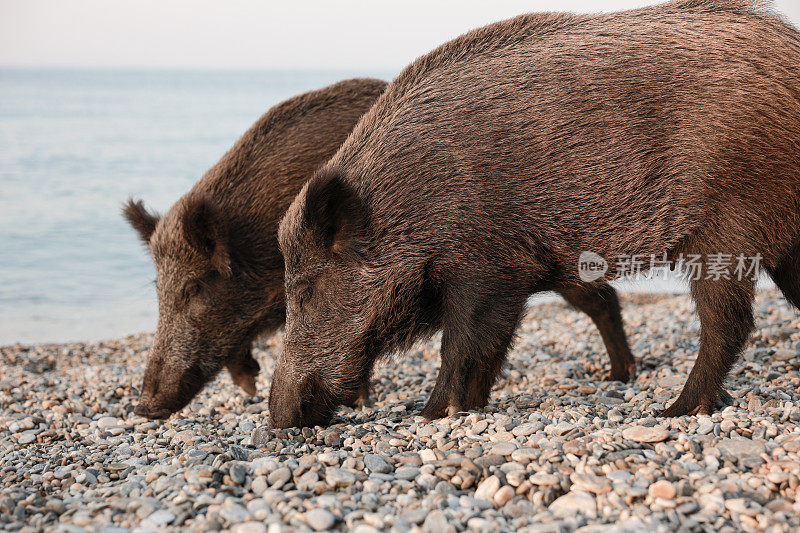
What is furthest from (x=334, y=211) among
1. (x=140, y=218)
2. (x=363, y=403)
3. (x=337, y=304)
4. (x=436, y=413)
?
(x=140, y=218)

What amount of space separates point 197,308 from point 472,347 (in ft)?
7.97

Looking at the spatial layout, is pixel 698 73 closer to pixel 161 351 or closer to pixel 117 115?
pixel 161 351

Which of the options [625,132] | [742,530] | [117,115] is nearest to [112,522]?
[742,530]

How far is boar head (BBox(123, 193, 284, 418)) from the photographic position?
20.6 feet

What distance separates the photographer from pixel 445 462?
4.09m

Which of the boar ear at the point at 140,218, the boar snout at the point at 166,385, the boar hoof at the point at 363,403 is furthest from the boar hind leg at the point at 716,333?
the boar ear at the point at 140,218

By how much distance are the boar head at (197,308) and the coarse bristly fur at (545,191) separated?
3.78 ft

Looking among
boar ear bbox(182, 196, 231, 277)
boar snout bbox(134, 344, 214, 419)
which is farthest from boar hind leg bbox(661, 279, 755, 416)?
boar snout bbox(134, 344, 214, 419)

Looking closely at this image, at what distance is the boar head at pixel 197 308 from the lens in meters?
6.27

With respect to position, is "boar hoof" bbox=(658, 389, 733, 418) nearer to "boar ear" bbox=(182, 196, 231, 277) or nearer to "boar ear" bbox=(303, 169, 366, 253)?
"boar ear" bbox=(303, 169, 366, 253)

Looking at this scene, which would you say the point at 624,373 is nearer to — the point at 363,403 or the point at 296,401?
the point at 363,403

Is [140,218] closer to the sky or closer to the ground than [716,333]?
closer to the ground

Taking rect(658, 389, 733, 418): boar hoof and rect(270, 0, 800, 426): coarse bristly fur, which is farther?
rect(658, 389, 733, 418): boar hoof

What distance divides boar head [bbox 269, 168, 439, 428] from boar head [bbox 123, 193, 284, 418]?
3.57 feet
